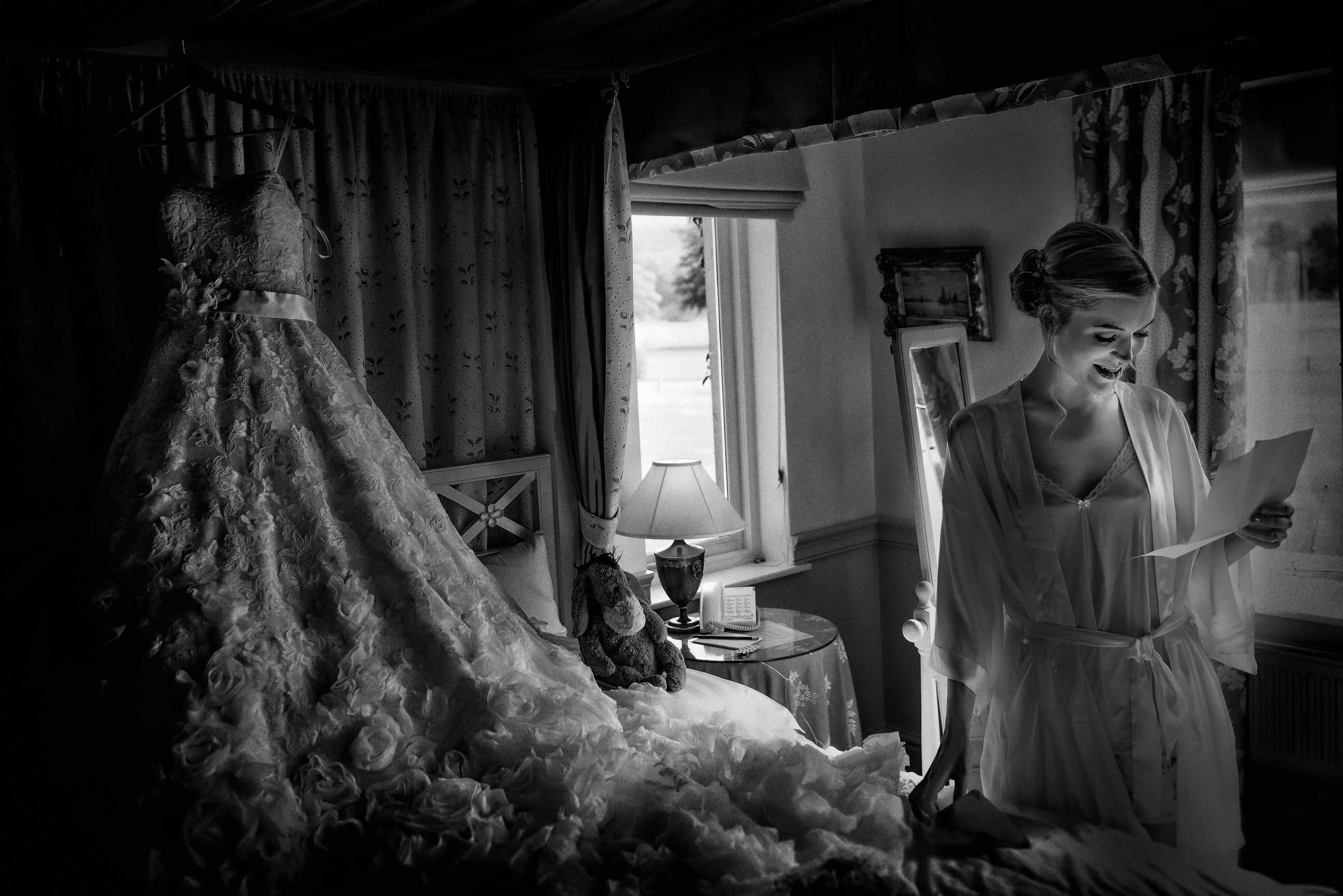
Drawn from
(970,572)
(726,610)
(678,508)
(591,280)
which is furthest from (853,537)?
(970,572)

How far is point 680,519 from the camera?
3363 millimetres

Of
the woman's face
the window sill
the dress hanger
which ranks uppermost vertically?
the dress hanger

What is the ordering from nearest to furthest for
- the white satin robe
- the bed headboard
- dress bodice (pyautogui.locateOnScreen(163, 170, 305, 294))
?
1. the white satin robe
2. dress bodice (pyautogui.locateOnScreen(163, 170, 305, 294))
3. the bed headboard

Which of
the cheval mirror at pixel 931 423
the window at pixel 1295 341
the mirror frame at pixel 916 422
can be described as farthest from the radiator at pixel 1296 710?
the mirror frame at pixel 916 422

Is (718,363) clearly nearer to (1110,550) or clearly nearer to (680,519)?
(680,519)

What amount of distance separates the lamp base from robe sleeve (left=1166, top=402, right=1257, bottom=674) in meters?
1.80

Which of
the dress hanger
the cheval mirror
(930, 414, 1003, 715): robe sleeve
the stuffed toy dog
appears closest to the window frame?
the cheval mirror

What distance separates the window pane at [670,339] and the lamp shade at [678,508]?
0.61 meters

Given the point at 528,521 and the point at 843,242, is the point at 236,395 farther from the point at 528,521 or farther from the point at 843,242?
the point at 843,242

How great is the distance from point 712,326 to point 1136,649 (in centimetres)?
264

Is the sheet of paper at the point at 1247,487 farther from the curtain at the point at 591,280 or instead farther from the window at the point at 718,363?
the window at the point at 718,363

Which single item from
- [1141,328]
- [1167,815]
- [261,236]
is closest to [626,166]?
[261,236]

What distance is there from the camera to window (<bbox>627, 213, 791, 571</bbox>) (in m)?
4.11

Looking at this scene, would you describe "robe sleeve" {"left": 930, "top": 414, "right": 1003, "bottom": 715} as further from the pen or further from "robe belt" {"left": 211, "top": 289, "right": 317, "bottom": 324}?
the pen
